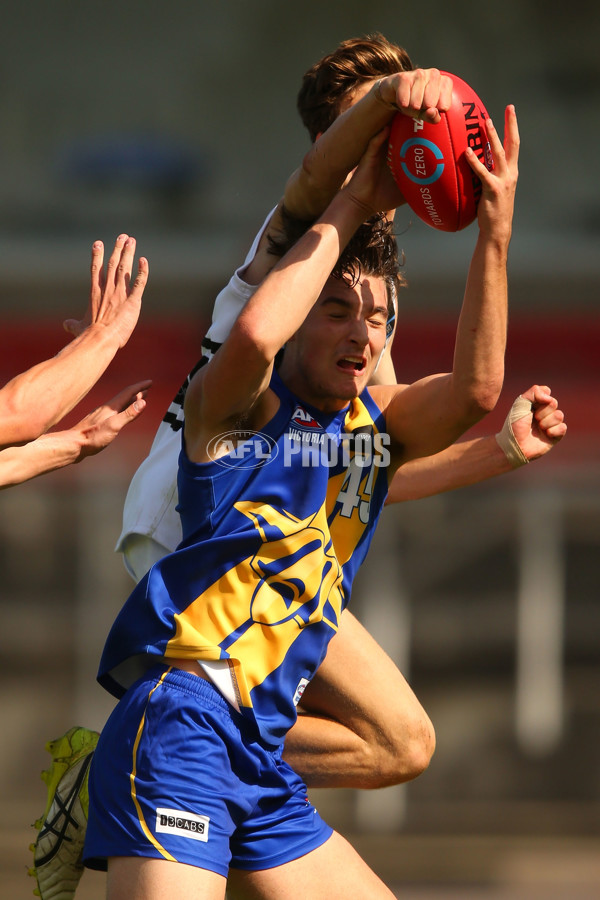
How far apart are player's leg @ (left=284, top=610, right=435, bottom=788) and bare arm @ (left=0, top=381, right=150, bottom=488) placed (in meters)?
0.79

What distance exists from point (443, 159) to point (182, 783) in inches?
53.4

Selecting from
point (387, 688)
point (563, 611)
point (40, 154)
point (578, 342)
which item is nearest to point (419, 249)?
point (578, 342)

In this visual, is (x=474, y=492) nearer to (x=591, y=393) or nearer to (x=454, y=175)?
(x=591, y=393)

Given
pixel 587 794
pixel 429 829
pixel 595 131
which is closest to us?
pixel 429 829

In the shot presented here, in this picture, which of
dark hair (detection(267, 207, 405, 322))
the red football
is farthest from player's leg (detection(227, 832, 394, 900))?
the red football

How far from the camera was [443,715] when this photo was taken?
8.88 metres

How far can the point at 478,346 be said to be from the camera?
2.59m

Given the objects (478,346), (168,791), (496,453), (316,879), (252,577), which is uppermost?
(478,346)

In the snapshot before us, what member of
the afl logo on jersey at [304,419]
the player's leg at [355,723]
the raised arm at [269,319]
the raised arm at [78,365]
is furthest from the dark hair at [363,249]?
the player's leg at [355,723]

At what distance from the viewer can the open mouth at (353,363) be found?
2.67 meters

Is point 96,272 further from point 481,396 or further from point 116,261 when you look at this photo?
point 481,396

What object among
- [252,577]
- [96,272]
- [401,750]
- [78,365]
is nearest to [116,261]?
[96,272]

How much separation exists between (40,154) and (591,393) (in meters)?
6.16

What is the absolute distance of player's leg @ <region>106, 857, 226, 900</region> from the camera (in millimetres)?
2287
